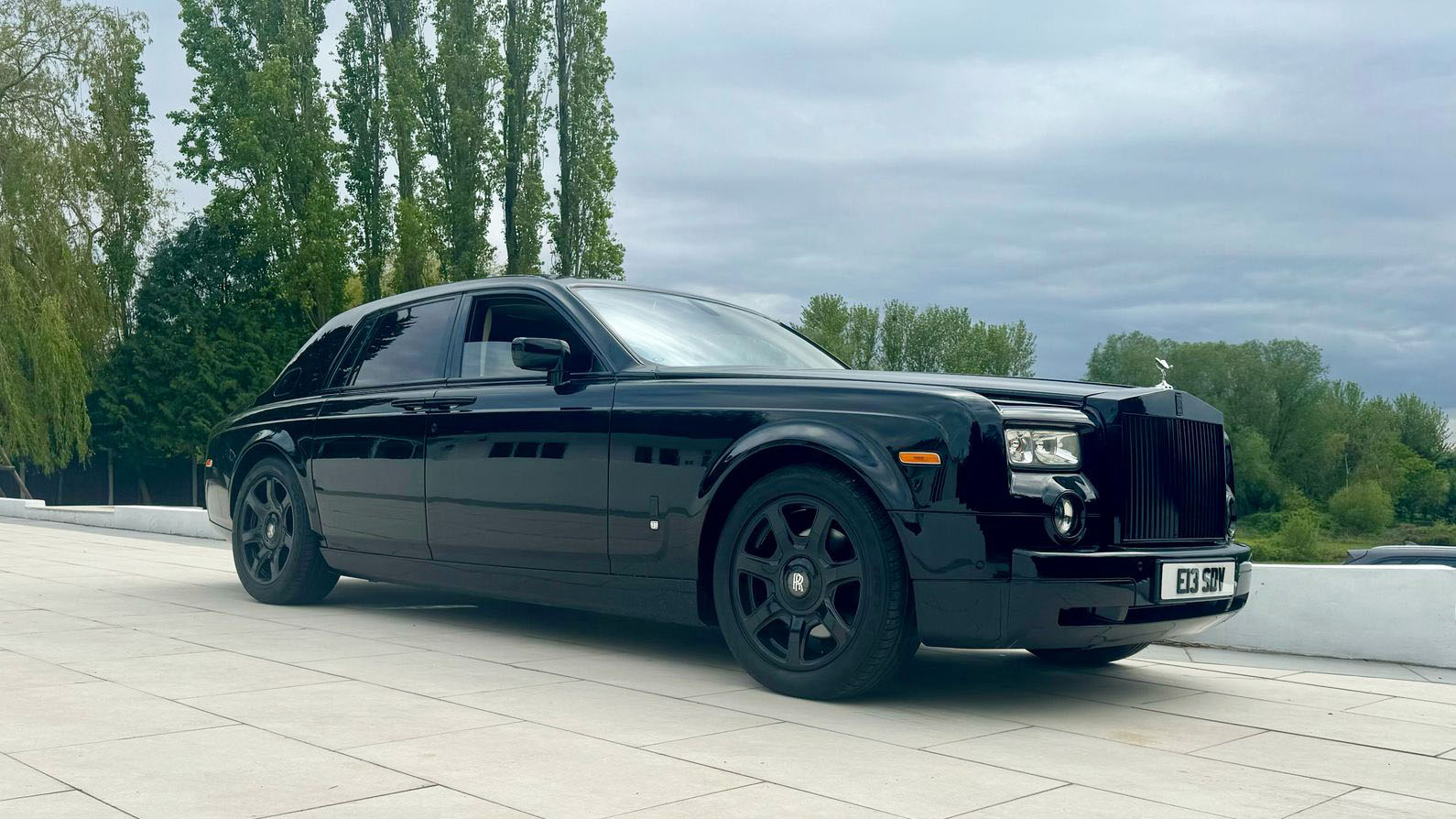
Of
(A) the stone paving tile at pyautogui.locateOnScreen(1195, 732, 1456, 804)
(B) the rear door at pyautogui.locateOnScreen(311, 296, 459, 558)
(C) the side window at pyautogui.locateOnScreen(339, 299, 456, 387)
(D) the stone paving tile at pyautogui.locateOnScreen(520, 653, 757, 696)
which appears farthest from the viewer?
(C) the side window at pyautogui.locateOnScreen(339, 299, 456, 387)

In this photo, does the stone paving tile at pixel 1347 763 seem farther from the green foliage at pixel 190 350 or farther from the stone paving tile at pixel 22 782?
the green foliage at pixel 190 350

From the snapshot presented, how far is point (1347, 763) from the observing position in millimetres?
4035

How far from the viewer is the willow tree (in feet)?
103

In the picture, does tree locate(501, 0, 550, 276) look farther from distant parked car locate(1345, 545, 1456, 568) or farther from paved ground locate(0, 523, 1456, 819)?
paved ground locate(0, 523, 1456, 819)

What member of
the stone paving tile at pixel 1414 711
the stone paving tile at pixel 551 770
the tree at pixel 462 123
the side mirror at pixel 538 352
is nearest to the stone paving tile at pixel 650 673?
the stone paving tile at pixel 551 770

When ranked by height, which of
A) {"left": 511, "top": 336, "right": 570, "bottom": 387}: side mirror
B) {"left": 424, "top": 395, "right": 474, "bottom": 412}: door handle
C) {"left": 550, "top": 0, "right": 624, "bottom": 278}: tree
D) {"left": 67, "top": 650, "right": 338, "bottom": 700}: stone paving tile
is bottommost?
{"left": 67, "top": 650, "right": 338, "bottom": 700}: stone paving tile

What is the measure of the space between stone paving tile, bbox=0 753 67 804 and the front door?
2.33 meters

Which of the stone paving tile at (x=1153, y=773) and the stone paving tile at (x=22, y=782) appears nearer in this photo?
the stone paving tile at (x=22, y=782)

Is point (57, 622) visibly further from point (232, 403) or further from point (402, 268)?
point (232, 403)

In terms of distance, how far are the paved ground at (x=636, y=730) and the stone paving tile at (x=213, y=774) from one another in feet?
0.04

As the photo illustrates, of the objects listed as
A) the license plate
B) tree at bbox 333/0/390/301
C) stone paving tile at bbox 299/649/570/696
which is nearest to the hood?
the license plate

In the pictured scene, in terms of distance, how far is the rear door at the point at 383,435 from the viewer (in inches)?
251

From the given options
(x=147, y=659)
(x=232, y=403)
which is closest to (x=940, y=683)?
(x=147, y=659)

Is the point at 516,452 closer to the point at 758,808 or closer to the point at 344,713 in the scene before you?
the point at 344,713
